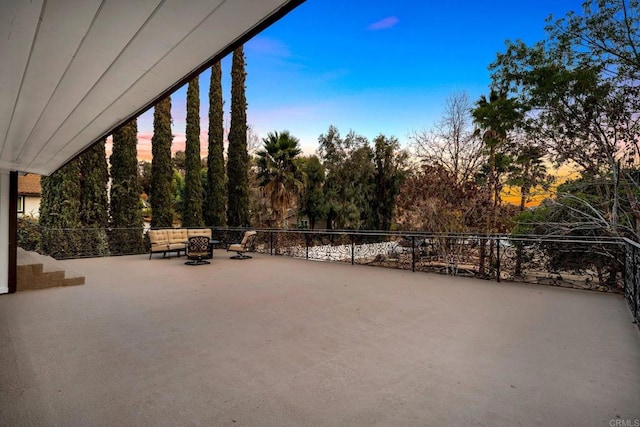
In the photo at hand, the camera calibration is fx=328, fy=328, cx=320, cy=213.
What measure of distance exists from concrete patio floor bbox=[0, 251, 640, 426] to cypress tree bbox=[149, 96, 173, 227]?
7687 millimetres

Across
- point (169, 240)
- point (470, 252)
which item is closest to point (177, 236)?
point (169, 240)

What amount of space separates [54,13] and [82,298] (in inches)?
200

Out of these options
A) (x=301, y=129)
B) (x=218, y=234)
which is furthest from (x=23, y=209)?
(x=301, y=129)

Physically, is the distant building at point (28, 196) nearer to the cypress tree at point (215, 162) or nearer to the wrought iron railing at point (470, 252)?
the wrought iron railing at point (470, 252)

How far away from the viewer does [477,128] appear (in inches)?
387

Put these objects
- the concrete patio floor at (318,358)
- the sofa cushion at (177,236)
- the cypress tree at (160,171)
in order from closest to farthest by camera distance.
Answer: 1. the concrete patio floor at (318,358)
2. the sofa cushion at (177,236)
3. the cypress tree at (160,171)

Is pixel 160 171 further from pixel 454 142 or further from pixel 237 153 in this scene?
pixel 454 142

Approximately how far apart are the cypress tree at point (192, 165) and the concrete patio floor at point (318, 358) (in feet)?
27.4

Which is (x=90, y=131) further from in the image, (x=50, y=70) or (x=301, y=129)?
(x=301, y=129)

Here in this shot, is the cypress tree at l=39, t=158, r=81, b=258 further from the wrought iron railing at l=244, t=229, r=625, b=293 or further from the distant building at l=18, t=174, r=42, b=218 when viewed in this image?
the distant building at l=18, t=174, r=42, b=218

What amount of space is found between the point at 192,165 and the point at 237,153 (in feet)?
6.41

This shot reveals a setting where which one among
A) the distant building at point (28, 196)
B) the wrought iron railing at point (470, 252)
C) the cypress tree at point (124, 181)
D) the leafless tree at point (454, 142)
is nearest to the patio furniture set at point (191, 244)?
the wrought iron railing at point (470, 252)

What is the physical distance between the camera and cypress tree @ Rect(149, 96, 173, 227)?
13.0m

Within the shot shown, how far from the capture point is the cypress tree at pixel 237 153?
14.0m
